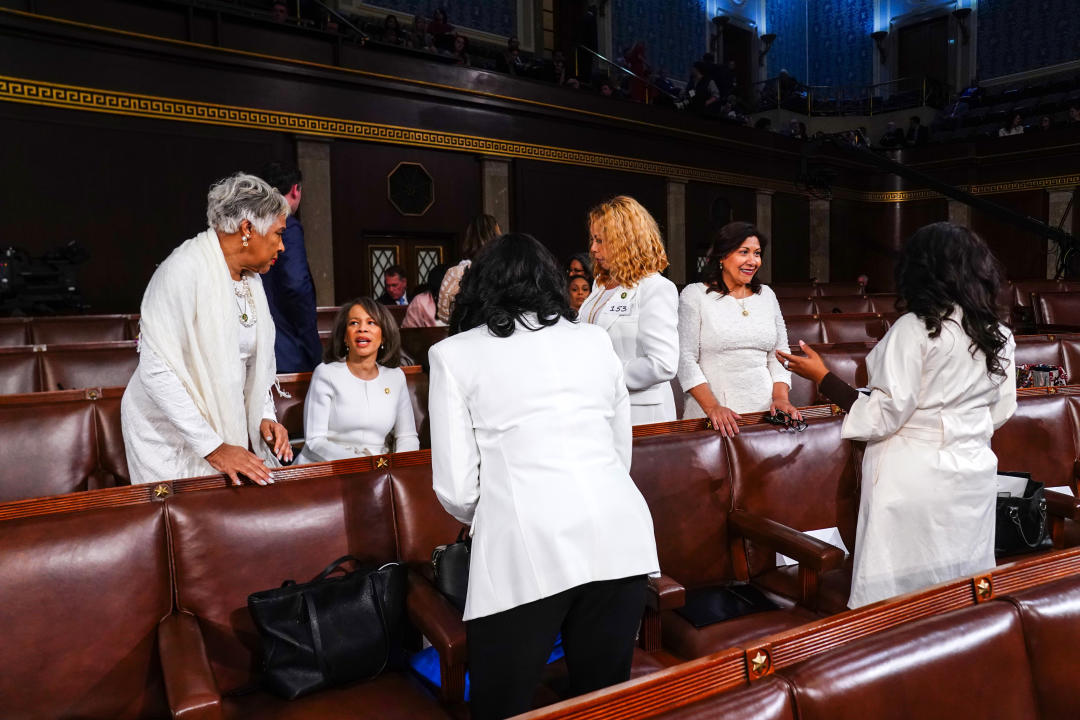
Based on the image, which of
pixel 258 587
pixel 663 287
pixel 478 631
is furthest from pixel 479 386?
pixel 663 287

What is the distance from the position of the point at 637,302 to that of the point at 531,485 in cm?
122

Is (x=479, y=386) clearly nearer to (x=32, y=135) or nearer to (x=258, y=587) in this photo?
(x=258, y=587)

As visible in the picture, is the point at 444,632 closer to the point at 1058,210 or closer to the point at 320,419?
the point at 320,419

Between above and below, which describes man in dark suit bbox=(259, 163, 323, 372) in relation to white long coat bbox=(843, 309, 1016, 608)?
above

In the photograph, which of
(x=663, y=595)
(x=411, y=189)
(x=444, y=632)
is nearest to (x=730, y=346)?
(x=663, y=595)

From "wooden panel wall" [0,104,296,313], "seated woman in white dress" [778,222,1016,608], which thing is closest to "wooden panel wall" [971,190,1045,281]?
"wooden panel wall" [0,104,296,313]

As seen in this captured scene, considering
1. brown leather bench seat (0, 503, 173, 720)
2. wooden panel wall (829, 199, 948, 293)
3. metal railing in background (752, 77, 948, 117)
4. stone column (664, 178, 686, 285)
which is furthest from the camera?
metal railing in background (752, 77, 948, 117)

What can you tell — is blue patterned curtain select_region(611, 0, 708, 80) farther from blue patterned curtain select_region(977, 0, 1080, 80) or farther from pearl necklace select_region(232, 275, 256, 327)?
pearl necklace select_region(232, 275, 256, 327)

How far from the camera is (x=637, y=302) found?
2.38m

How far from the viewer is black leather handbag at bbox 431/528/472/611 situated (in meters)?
1.53

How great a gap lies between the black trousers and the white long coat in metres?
0.82

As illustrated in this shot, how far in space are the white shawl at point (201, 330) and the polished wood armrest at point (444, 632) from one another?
2.13 feet

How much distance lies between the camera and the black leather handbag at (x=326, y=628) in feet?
4.99

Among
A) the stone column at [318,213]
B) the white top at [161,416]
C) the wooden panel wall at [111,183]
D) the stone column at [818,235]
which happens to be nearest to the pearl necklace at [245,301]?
the white top at [161,416]
